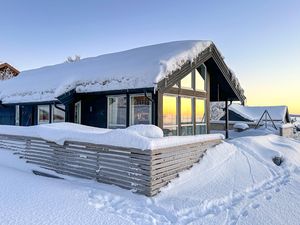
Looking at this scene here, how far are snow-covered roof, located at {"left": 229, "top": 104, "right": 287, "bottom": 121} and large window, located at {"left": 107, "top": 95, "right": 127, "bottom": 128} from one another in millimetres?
26084

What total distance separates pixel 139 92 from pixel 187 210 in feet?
20.5

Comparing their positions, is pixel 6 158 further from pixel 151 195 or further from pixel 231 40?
pixel 231 40

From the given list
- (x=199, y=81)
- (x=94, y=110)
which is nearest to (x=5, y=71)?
(x=94, y=110)

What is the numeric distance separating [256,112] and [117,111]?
32258 millimetres

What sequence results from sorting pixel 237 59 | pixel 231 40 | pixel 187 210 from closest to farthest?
pixel 187 210, pixel 231 40, pixel 237 59

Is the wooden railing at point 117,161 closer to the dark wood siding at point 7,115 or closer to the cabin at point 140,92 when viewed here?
the cabin at point 140,92

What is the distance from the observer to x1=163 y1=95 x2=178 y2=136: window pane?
1122 cm

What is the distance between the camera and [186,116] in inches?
500

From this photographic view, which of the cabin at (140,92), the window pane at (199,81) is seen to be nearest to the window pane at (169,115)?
the cabin at (140,92)

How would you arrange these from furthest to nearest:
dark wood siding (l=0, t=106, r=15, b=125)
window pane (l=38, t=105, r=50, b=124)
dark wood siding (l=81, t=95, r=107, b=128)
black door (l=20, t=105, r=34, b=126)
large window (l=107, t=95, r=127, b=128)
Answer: dark wood siding (l=0, t=106, r=15, b=125), black door (l=20, t=105, r=34, b=126), window pane (l=38, t=105, r=50, b=124), dark wood siding (l=81, t=95, r=107, b=128), large window (l=107, t=95, r=127, b=128)

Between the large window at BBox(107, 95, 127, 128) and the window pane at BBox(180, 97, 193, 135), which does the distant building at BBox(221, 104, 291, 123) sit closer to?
the window pane at BBox(180, 97, 193, 135)

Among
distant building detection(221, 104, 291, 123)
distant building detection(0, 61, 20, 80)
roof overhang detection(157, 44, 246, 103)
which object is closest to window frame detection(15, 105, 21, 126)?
roof overhang detection(157, 44, 246, 103)

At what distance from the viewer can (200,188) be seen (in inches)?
255

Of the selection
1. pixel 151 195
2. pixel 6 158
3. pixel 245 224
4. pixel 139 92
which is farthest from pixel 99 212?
pixel 139 92
